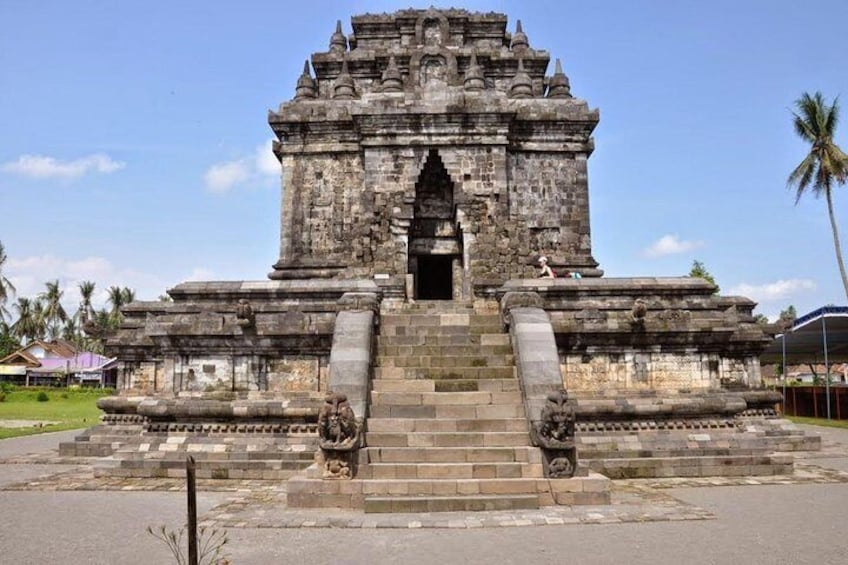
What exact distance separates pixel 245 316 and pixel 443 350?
12.3ft

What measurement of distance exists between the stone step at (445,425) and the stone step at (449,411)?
0.20 m

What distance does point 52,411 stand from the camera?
32750 millimetres

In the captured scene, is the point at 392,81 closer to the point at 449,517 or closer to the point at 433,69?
the point at 433,69

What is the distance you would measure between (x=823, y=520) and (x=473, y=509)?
4.21 metres

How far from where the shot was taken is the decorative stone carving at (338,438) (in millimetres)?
8930

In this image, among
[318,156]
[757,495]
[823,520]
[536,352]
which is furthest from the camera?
[318,156]

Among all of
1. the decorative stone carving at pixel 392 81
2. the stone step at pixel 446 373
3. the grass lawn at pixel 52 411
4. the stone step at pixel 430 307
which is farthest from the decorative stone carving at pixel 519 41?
the grass lawn at pixel 52 411

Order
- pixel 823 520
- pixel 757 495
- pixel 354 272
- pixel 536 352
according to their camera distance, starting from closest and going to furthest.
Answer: pixel 823 520 → pixel 757 495 → pixel 536 352 → pixel 354 272

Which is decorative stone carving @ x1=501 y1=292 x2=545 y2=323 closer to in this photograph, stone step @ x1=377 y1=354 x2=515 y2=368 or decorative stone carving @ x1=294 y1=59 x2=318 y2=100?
stone step @ x1=377 y1=354 x2=515 y2=368

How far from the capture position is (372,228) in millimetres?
17906

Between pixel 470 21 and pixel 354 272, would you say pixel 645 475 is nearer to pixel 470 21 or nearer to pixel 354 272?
pixel 354 272

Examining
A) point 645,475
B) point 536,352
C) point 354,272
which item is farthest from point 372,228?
point 645,475

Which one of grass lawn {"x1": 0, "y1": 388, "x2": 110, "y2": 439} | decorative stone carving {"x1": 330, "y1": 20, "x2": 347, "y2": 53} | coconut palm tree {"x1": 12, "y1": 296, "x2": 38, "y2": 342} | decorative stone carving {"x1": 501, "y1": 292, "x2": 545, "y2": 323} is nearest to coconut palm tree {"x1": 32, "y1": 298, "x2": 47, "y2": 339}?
coconut palm tree {"x1": 12, "y1": 296, "x2": 38, "y2": 342}

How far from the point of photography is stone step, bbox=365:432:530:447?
9.63m
